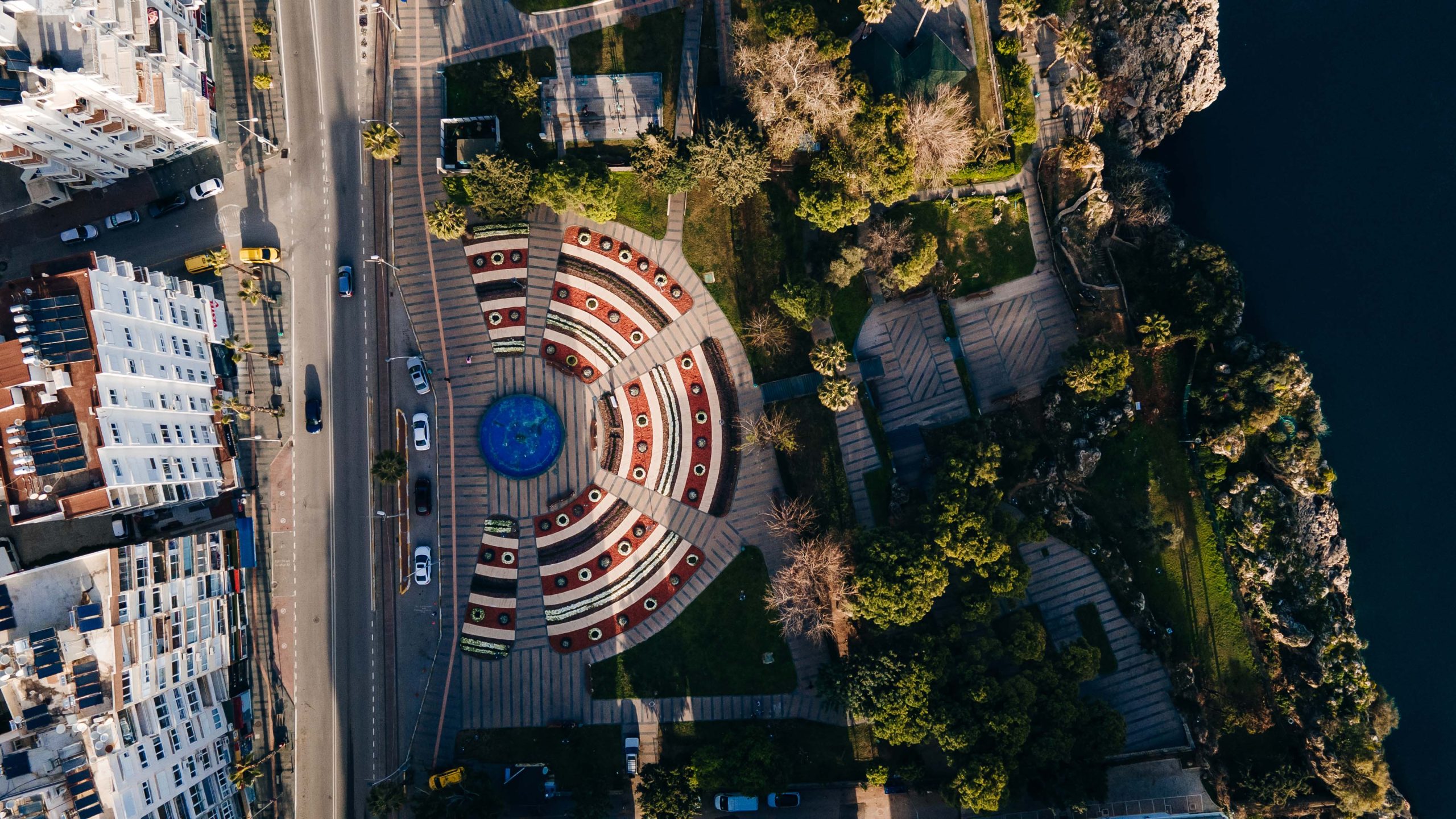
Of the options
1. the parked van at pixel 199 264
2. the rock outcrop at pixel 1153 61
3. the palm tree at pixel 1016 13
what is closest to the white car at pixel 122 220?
the parked van at pixel 199 264

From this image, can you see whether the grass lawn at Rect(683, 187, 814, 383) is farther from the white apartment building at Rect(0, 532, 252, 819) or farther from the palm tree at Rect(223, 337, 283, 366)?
the white apartment building at Rect(0, 532, 252, 819)

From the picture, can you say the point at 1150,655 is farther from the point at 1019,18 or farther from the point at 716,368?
the point at 1019,18

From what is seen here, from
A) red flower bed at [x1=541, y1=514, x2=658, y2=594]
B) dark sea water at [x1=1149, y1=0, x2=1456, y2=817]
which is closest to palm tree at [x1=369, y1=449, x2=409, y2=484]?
red flower bed at [x1=541, y1=514, x2=658, y2=594]

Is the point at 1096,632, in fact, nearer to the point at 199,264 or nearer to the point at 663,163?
the point at 663,163

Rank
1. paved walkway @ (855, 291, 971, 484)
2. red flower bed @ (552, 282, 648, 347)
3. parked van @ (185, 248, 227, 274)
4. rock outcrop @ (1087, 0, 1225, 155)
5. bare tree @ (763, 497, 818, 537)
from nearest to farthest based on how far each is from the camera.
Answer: parked van @ (185, 248, 227, 274)
bare tree @ (763, 497, 818, 537)
red flower bed @ (552, 282, 648, 347)
paved walkway @ (855, 291, 971, 484)
rock outcrop @ (1087, 0, 1225, 155)

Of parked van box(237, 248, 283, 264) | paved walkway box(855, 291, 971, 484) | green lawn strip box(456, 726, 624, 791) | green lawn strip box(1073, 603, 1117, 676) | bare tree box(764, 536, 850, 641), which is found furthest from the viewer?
paved walkway box(855, 291, 971, 484)

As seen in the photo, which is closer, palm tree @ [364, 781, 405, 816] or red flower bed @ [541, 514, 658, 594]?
palm tree @ [364, 781, 405, 816]

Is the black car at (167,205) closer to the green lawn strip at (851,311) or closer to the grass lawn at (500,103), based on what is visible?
the grass lawn at (500,103)
